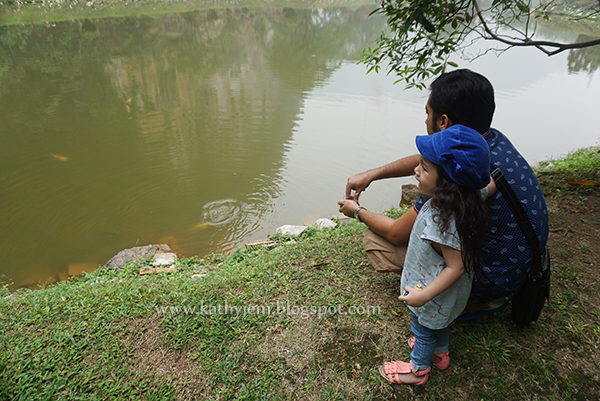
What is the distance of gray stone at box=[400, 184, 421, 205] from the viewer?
5426mm

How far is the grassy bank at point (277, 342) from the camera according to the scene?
187 cm

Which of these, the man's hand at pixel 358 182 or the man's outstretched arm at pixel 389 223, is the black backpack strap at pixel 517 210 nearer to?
the man's outstretched arm at pixel 389 223

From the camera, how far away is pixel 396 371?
188cm

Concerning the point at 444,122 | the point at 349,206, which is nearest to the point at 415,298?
the point at 349,206

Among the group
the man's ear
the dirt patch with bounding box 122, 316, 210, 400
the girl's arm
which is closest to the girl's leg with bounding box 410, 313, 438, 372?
the girl's arm

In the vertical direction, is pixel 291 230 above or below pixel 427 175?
below

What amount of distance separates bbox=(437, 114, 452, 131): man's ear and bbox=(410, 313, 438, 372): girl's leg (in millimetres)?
1019

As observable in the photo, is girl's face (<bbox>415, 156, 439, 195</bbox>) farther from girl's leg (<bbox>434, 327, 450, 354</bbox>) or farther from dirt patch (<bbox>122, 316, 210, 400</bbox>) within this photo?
dirt patch (<bbox>122, 316, 210, 400</bbox>)

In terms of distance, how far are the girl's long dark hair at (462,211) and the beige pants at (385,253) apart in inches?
23.5

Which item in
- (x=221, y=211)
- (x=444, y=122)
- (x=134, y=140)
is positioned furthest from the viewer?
(x=134, y=140)

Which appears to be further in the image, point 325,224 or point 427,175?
point 325,224

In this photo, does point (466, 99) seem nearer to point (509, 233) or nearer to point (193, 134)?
point (509, 233)

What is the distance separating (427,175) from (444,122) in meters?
0.44

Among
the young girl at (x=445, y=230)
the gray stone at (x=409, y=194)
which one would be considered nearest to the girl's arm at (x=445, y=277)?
the young girl at (x=445, y=230)
